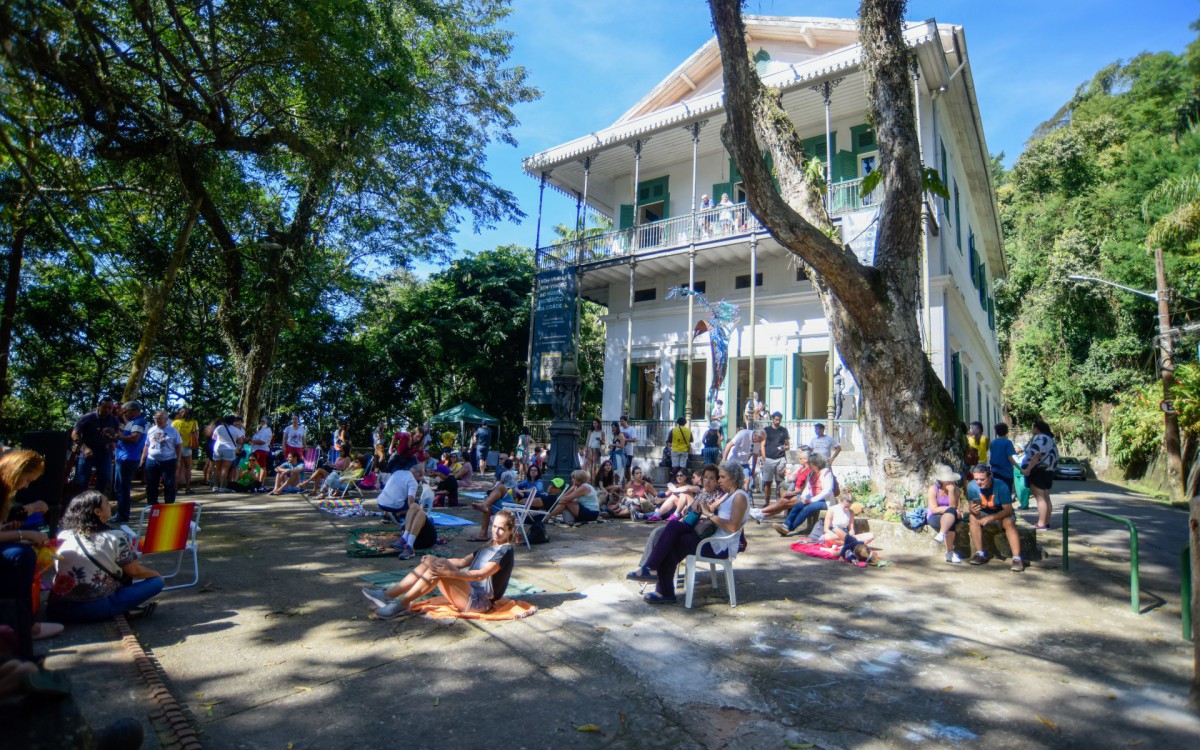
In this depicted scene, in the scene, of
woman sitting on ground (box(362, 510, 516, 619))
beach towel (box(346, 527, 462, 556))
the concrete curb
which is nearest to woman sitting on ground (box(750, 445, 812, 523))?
beach towel (box(346, 527, 462, 556))

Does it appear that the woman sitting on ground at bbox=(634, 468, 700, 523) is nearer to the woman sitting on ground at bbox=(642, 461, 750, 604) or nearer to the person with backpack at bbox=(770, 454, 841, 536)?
the person with backpack at bbox=(770, 454, 841, 536)

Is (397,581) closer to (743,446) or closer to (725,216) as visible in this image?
(743,446)

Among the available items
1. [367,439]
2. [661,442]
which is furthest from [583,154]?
[367,439]

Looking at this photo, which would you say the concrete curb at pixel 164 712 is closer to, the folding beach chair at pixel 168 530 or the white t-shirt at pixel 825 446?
the folding beach chair at pixel 168 530

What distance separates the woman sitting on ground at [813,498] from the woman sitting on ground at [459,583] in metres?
4.69

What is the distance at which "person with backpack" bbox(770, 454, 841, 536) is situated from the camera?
8180 mm

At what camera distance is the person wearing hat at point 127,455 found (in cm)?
798

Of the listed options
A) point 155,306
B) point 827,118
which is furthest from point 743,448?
point 155,306

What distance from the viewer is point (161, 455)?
28.2 feet

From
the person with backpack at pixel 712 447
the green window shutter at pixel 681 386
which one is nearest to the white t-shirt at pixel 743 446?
the person with backpack at pixel 712 447

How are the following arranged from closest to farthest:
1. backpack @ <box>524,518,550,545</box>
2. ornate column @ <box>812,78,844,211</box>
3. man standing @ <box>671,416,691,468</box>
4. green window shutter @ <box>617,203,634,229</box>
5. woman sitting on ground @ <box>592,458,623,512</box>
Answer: backpack @ <box>524,518,550,545</box> → woman sitting on ground @ <box>592,458,623,512</box> → man standing @ <box>671,416,691,468</box> → ornate column @ <box>812,78,844,211</box> → green window shutter @ <box>617,203,634,229</box>

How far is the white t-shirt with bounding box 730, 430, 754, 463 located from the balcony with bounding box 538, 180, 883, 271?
5.87 metres

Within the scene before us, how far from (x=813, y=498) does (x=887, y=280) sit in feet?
9.29

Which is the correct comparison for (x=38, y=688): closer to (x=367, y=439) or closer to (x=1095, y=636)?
(x=1095, y=636)
